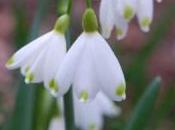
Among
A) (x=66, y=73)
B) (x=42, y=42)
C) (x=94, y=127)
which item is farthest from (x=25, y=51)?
(x=94, y=127)

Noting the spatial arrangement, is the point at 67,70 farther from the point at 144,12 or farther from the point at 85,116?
the point at 85,116

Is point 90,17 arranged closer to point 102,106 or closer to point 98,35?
point 98,35

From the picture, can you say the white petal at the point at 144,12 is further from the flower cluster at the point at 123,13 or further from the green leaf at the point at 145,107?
the green leaf at the point at 145,107

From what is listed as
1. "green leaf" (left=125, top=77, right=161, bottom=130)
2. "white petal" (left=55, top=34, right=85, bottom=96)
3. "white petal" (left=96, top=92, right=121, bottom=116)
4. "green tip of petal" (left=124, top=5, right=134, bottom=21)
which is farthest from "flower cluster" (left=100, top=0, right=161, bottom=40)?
"white petal" (left=96, top=92, right=121, bottom=116)

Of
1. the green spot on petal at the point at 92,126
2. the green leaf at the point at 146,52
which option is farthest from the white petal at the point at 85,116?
the green leaf at the point at 146,52

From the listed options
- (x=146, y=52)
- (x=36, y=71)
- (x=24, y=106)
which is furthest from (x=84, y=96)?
(x=146, y=52)

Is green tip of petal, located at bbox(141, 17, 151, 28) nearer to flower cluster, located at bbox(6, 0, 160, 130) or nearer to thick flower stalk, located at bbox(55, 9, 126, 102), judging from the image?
flower cluster, located at bbox(6, 0, 160, 130)
